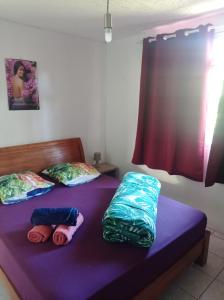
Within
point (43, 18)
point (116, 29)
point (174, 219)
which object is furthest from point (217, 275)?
point (43, 18)

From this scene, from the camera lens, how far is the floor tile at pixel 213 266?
2049mm

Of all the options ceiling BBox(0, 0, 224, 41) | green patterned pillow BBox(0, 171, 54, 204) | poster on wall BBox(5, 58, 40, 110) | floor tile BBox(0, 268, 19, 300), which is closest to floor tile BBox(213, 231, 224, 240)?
green patterned pillow BBox(0, 171, 54, 204)

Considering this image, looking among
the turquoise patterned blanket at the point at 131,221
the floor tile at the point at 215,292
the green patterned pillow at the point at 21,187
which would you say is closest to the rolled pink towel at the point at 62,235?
the turquoise patterned blanket at the point at 131,221

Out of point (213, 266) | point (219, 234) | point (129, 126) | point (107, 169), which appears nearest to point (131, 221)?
point (213, 266)

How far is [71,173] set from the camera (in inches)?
106

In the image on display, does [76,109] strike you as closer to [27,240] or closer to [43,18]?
[43,18]

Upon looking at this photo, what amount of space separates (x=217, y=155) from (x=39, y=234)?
1853mm

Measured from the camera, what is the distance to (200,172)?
2574 millimetres

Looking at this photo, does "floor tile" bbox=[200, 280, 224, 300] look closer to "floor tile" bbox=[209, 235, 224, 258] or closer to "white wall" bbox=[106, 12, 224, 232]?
"floor tile" bbox=[209, 235, 224, 258]

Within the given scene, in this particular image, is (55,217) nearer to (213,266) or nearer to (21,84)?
(213,266)

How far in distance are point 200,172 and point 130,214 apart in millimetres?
1292

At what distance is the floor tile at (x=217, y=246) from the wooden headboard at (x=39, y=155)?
1.94m

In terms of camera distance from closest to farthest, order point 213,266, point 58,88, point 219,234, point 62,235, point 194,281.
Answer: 1. point 62,235
2. point 194,281
3. point 213,266
4. point 219,234
5. point 58,88

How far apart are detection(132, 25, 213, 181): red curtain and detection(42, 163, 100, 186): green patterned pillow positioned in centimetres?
77
